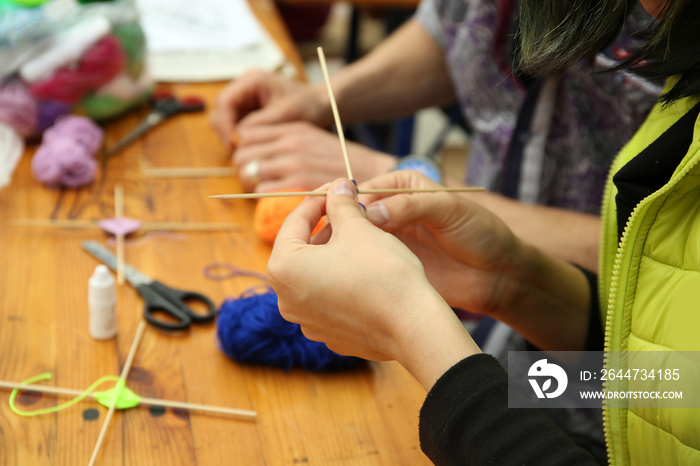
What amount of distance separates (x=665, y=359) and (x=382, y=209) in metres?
0.33

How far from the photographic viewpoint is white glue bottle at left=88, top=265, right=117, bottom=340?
2.65ft

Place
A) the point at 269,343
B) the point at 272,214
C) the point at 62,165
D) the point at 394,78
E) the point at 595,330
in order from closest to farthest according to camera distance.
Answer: the point at 269,343, the point at 595,330, the point at 272,214, the point at 62,165, the point at 394,78

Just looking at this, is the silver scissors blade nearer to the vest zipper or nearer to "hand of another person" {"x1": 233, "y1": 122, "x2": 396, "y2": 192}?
"hand of another person" {"x1": 233, "y1": 122, "x2": 396, "y2": 192}

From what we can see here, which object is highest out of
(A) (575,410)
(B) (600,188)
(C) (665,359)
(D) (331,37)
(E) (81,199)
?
(C) (665,359)

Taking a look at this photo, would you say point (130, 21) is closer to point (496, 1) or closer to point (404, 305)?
point (496, 1)

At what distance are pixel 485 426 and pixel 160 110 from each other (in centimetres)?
106

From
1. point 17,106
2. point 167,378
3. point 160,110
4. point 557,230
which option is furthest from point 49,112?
point 557,230

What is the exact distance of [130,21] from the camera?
1297mm

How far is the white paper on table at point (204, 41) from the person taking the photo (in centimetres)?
158

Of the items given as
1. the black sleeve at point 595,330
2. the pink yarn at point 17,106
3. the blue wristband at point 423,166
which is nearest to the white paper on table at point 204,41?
the pink yarn at point 17,106

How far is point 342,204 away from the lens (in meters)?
0.72

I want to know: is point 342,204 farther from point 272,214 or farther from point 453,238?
point 272,214

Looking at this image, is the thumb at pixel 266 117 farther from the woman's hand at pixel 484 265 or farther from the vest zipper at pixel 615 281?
the vest zipper at pixel 615 281

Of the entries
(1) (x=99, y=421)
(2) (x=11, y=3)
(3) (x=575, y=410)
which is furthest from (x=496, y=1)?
(1) (x=99, y=421)
